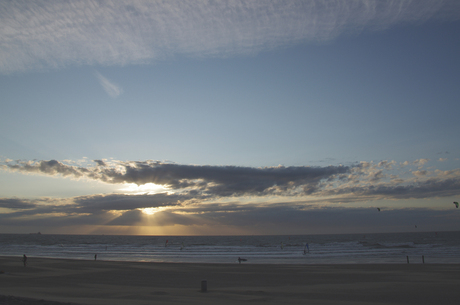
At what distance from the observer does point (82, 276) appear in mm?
25203

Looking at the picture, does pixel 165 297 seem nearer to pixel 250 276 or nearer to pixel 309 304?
pixel 309 304

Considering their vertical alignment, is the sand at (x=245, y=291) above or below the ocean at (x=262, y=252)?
above

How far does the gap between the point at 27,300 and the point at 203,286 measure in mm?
8357

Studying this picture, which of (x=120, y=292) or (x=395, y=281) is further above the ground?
(x=120, y=292)

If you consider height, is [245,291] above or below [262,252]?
above

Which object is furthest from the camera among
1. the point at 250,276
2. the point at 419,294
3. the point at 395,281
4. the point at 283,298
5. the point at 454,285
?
the point at 250,276

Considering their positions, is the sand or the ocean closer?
the sand

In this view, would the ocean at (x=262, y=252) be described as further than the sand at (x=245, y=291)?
Yes

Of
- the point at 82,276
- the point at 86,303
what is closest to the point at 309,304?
the point at 86,303

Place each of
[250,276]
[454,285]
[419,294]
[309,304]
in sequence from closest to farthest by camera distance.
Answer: [309,304], [419,294], [454,285], [250,276]

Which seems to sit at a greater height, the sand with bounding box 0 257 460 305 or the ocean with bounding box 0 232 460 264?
the sand with bounding box 0 257 460 305

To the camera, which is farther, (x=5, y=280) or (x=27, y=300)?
(x=5, y=280)

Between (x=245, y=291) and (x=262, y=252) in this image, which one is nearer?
(x=245, y=291)

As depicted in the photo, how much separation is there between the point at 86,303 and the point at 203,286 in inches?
243
